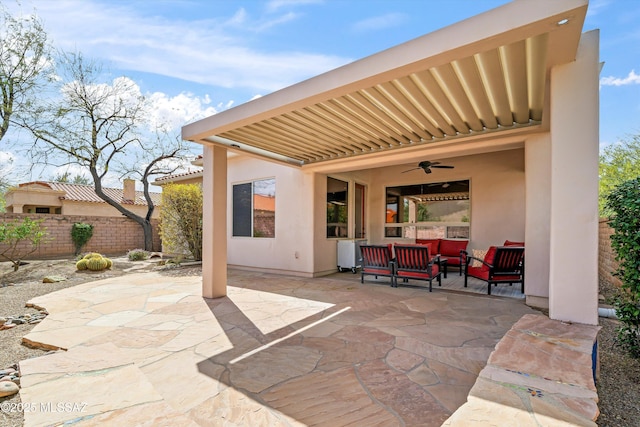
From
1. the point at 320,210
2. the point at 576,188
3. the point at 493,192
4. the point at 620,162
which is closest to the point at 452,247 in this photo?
the point at 493,192

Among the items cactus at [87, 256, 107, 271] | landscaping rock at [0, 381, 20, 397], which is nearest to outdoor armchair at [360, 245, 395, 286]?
landscaping rock at [0, 381, 20, 397]

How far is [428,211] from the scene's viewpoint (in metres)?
9.00

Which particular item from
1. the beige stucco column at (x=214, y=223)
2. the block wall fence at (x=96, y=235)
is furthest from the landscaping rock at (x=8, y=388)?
the block wall fence at (x=96, y=235)

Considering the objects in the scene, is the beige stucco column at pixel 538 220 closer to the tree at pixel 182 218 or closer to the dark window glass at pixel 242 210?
the dark window glass at pixel 242 210

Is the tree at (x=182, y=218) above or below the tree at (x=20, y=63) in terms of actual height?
below

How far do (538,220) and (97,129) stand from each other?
689 inches

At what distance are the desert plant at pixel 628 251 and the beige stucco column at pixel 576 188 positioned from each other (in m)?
0.16

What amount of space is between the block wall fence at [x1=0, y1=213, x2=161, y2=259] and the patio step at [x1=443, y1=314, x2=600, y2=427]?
1472 centimetres

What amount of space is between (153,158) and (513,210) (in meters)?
16.3

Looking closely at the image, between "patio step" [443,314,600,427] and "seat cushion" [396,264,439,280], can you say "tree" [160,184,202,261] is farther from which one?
"patio step" [443,314,600,427]

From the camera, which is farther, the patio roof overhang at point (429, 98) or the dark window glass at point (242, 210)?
the dark window glass at point (242, 210)

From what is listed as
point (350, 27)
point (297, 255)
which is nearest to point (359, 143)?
point (350, 27)

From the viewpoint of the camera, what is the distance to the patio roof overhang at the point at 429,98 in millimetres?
2432

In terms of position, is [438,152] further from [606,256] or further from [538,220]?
Result: [606,256]
